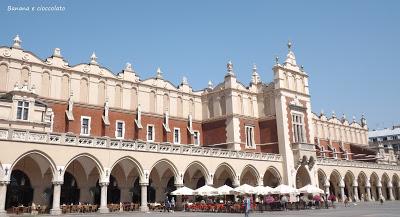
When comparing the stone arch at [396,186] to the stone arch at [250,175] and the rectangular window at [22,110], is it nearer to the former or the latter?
the stone arch at [250,175]

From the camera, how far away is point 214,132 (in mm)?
47344

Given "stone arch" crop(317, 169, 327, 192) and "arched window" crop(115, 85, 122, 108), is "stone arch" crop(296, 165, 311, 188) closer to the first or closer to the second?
"stone arch" crop(317, 169, 327, 192)

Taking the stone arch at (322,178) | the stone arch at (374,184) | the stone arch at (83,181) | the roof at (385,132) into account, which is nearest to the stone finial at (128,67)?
the stone arch at (83,181)

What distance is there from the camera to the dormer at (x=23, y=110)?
103 ft

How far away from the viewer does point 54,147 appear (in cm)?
2819

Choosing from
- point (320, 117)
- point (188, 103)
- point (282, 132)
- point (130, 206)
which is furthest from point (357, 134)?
point (130, 206)

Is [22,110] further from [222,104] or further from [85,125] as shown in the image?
[222,104]

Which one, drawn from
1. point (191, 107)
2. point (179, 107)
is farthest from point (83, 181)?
point (191, 107)

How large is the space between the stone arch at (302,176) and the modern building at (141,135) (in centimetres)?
13

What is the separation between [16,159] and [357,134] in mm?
59111

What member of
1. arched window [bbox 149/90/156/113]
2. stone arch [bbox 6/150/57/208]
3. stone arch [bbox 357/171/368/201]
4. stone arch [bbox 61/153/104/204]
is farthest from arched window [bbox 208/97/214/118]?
stone arch [bbox 357/171/368/201]

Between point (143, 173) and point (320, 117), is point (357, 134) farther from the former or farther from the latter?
point (143, 173)

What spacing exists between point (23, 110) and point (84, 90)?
295 inches

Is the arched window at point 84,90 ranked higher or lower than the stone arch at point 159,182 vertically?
higher
